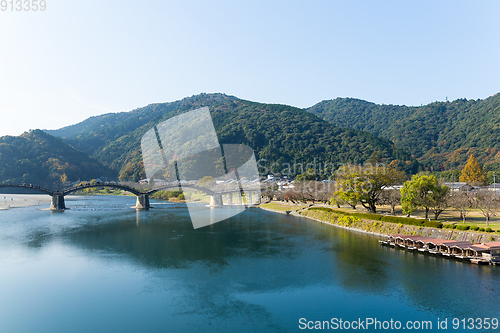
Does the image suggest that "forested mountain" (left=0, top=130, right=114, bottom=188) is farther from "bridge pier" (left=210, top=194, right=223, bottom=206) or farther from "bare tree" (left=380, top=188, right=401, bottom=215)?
"bare tree" (left=380, top=188, right=401, bottom=215)

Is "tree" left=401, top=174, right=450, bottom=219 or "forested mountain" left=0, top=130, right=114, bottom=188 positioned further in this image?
"forested mountain" left=0, top=130, right=114, bottom=188

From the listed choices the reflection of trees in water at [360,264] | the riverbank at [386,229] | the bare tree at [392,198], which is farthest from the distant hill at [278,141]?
the reflection of trees in water at [360,264]

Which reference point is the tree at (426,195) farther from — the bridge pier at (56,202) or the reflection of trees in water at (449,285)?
the bridge pier at (56,202)

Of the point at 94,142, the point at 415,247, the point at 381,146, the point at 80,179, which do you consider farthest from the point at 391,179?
the point at 94,142

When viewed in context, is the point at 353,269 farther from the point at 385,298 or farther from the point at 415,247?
the point at 415,247

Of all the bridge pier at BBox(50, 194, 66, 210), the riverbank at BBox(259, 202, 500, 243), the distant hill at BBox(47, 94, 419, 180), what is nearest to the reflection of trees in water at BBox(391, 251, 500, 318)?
the riverbank at BBox(259, 202, 500, 243)

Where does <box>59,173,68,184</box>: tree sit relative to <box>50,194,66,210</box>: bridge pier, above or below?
above
